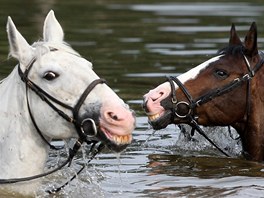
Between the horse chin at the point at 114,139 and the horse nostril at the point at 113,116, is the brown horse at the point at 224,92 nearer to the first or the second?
the horse chin at the point at 114,139

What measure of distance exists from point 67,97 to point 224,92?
293 centimetres

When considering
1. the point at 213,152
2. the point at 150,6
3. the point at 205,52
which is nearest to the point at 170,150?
the point at 213,152

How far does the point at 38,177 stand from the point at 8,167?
25 cm

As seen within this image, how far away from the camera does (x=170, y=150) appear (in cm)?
1116

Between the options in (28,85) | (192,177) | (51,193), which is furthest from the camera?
(192,177)

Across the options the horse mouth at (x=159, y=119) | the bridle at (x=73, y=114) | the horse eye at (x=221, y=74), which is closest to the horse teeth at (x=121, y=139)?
the bridle at (x=73, y=114)

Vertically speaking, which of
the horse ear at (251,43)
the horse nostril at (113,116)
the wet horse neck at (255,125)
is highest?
the horse ear at (251,43)

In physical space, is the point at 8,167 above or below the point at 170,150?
above

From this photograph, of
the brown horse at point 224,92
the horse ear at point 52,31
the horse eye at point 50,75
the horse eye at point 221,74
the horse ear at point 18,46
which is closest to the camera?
the horse ear at point 18,46

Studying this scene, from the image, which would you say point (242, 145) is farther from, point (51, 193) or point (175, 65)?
Answer: point (175, 65)

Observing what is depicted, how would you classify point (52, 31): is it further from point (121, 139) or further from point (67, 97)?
point (121, 139)

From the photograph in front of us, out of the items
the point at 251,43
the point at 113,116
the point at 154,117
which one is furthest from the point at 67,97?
the point at 251,43

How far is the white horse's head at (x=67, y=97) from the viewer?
273 inches

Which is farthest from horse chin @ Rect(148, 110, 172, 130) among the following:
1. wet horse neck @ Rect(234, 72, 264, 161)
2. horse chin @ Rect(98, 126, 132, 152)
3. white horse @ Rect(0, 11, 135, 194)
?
horse chin @ Rect(98, 126, 132, 152)
